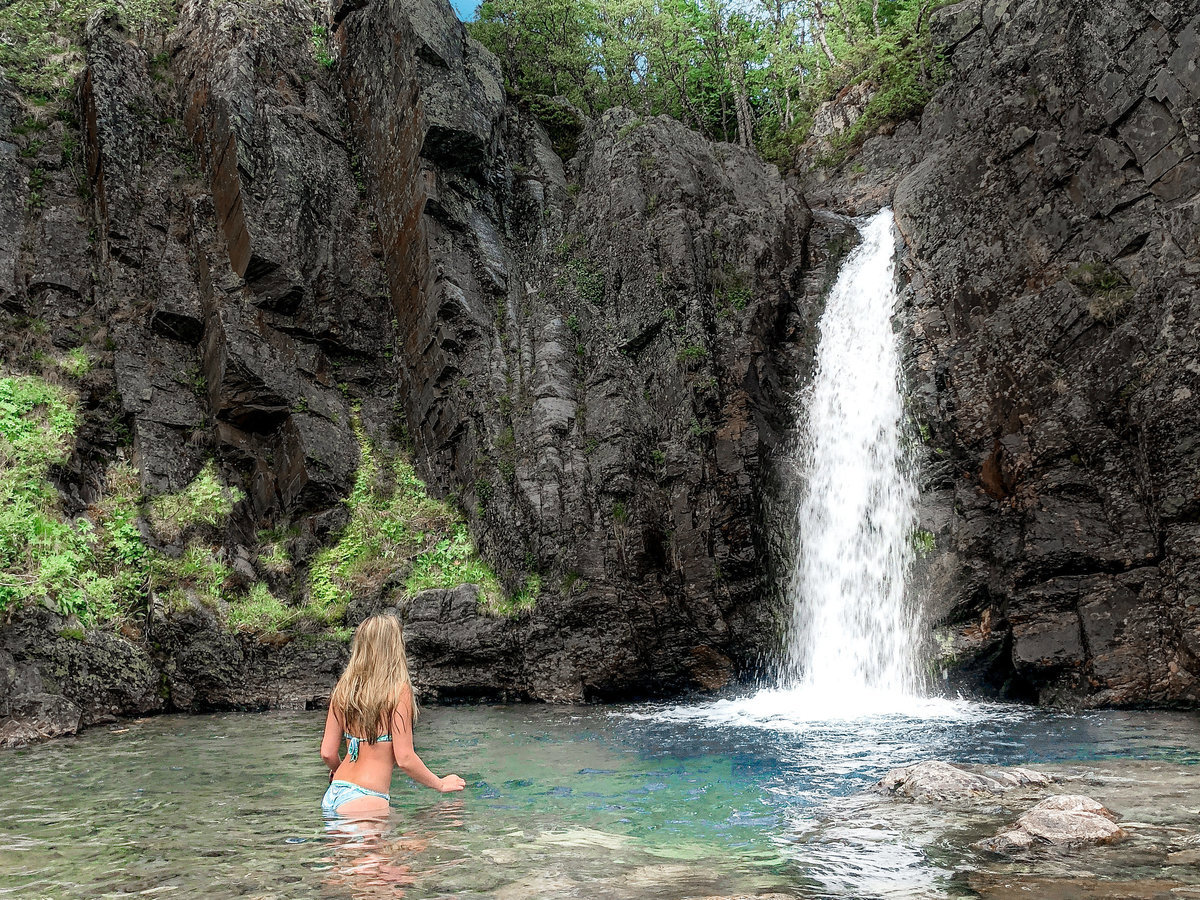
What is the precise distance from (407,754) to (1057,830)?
13.9 ft

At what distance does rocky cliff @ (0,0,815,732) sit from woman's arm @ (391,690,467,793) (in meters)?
9.53

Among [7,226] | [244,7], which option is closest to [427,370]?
[7,226]

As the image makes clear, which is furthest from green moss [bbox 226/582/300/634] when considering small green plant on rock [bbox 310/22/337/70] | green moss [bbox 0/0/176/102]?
small green plant on rock [bbox 310/22/337/70]

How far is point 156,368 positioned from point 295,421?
3783 mm

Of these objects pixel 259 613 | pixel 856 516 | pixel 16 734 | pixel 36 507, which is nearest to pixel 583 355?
pixel 856 516

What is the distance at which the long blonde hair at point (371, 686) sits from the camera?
5125 mm

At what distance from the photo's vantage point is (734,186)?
69.2 feet

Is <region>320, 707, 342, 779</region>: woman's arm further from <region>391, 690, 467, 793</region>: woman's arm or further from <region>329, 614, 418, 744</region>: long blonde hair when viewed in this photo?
<region>391, 690, 467, 793</region>: woman's arm

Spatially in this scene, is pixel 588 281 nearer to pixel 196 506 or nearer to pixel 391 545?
pixel 391 545

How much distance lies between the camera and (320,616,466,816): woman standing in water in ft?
16.8

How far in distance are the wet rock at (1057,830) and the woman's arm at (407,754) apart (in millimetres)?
3475

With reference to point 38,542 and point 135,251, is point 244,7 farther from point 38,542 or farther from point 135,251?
point 38,542

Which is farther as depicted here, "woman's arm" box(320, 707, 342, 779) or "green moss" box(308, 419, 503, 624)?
"green moss" box(308, 419, 503, 624)

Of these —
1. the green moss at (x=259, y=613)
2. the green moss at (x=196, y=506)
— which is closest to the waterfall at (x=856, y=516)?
the green moss at (x=259, y=613)
